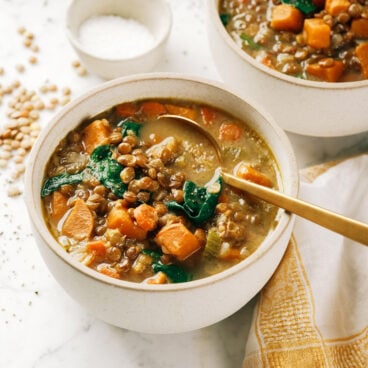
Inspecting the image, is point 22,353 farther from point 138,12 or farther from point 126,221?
point 138,12

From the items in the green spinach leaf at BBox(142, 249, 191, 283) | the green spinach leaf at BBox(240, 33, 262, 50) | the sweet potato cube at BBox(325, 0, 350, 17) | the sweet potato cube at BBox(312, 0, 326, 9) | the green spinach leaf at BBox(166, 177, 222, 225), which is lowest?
the green spinach leaf at BBox(142, 249, 191, 283)

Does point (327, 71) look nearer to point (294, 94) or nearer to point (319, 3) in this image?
point (294, 94)

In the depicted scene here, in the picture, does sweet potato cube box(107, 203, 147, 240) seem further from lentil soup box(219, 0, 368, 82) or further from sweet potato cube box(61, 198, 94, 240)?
lentil soup box(219, 0, 368, 82)

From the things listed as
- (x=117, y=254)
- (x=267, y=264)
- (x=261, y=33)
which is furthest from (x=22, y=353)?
(x=261, y=33)

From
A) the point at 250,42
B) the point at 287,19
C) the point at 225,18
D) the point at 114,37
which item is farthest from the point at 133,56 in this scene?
the point at 287,19

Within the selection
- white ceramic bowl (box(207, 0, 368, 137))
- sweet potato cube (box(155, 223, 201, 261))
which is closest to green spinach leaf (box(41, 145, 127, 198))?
sweet potato cube (box(155, 223, 201, 261))

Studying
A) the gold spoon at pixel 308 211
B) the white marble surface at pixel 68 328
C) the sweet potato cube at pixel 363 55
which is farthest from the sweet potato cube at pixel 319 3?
→ the gold spoon at pixel 308 211
